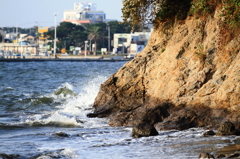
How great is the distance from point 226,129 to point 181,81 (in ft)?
11.6

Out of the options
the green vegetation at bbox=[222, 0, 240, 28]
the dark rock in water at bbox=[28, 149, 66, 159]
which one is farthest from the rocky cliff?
the dark rock in water at bbox=[28, 149, 66, 159]

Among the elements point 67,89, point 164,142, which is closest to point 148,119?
point 164,142

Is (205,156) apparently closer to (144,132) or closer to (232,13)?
(144,132)

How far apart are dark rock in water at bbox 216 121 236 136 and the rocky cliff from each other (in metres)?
0.74

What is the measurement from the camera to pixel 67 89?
2636 centimetres

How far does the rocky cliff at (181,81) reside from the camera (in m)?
12.5

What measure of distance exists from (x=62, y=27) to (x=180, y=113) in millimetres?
125817

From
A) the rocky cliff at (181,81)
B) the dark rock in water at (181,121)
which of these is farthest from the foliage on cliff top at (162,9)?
the dark rock in water at (181,121)

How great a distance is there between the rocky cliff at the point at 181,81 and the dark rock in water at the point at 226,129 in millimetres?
736

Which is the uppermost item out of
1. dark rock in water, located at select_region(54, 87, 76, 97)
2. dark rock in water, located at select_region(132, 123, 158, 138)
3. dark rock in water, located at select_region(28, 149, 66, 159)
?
dark rock in water, located at select_region(132, 123, 158, 138)

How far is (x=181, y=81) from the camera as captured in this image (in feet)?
46.6

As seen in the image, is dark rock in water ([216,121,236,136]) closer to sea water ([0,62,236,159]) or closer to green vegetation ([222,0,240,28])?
sea water ([0,62,236,159])

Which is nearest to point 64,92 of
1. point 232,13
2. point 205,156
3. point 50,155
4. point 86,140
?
point 232,13

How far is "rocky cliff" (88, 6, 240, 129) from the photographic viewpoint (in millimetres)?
12453
